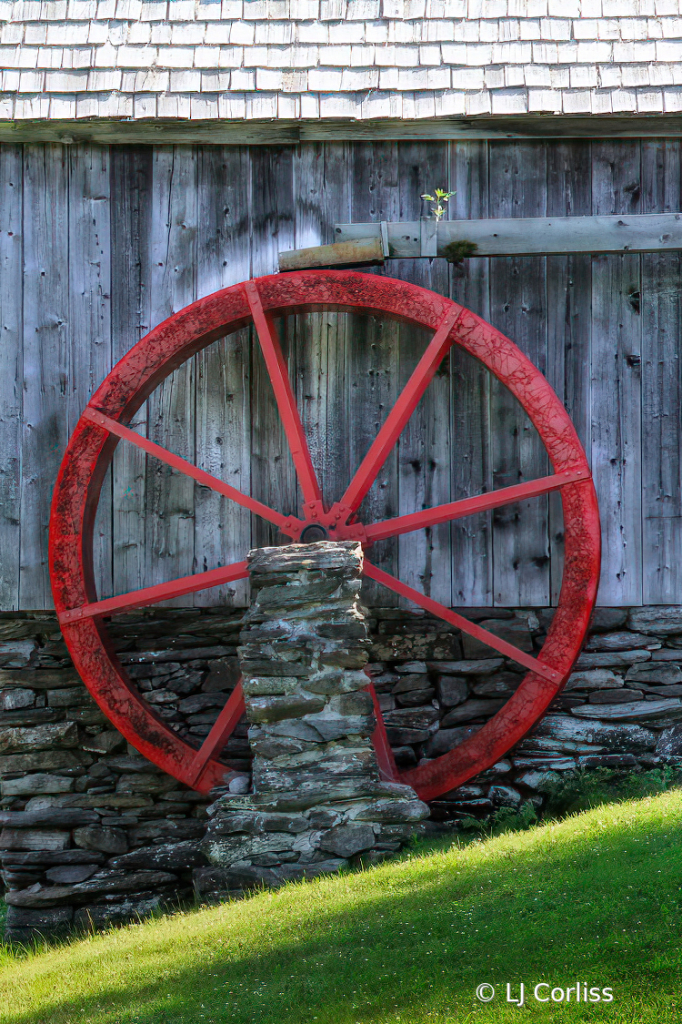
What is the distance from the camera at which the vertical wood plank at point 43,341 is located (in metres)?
5.20

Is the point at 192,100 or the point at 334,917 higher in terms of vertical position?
the point at 192,100

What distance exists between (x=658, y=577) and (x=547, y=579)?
2.03 feet

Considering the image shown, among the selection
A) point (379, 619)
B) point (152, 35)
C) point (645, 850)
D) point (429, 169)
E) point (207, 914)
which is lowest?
point (207, 914)

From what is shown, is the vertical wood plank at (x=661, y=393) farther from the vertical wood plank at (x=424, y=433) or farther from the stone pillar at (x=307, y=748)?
the stone pillar at (x=307, y=748)

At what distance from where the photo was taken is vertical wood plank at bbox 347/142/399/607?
16.8 feet

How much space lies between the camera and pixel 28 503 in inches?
205

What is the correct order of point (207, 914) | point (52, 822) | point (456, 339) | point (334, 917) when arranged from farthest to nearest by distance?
point (52, 822)
point (456, 339)
point (207, 914)
point (334, 917)

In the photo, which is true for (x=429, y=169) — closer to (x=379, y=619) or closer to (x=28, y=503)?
(x=379, y=619)

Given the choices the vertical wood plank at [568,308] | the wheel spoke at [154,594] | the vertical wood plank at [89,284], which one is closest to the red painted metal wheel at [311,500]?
the wheel spoke at [154,594]

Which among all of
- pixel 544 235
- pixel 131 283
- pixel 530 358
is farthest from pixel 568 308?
pixel 131 283

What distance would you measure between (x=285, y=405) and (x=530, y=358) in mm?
1460

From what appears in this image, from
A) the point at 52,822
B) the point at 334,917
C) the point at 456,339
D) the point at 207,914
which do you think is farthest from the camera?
the point at 52,822

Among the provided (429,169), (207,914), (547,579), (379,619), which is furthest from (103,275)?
(207,914)

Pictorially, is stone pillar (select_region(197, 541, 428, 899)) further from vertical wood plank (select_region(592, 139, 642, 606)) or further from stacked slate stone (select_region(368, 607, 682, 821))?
vertical wood plank (select_region(592, 139, 642, 606))
